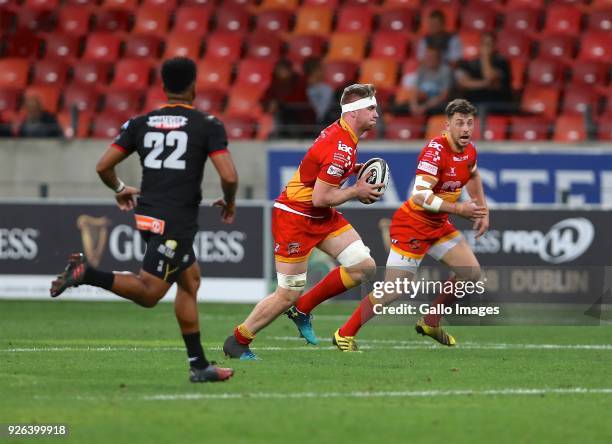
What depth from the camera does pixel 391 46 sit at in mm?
22688

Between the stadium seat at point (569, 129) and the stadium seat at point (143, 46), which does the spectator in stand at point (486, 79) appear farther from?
the stadium seat at point (143, 46)

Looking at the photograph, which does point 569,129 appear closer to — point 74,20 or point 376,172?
point 74,20

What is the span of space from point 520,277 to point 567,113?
173 inches

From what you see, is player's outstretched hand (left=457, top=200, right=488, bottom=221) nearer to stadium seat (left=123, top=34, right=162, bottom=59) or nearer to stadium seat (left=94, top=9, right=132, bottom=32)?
stadium seat (left=123, top=34, right=162, bottom=59)

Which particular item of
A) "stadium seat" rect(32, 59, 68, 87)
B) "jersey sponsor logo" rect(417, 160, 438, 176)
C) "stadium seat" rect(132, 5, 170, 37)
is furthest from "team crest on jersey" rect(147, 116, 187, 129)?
"stadium seat" rect(132, 5, 170, 37)

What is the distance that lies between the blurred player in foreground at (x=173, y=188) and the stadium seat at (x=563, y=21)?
14390mm

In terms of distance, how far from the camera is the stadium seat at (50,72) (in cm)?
2352

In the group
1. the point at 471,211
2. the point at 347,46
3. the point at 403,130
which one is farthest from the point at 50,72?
the point at 471,211

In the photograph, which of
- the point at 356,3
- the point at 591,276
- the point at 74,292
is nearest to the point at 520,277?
the point at 591,276

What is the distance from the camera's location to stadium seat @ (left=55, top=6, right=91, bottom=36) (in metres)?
24.6

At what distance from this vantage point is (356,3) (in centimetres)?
2388

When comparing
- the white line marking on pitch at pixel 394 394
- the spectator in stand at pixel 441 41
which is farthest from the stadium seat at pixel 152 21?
the white line marking on pitch at pixel 394 394

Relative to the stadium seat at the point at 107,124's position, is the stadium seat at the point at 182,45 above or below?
above

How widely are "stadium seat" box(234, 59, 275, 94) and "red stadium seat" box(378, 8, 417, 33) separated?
2007 mm
